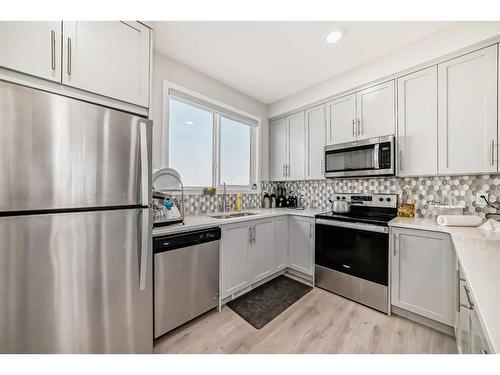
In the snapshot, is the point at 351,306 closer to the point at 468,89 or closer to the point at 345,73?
the point at 468,89

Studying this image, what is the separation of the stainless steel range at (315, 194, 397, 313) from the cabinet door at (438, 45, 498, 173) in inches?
27.1

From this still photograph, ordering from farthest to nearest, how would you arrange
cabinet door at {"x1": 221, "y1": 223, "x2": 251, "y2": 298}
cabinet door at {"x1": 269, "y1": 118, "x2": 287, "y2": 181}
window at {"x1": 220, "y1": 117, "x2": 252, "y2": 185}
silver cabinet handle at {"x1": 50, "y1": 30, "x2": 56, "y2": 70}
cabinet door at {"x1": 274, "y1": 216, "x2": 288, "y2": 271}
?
cabinet door at {"x1": 269, "y1": 118, "x2": 287, "y2": 181} → window at {"x1": 220, "y1": 117, "x2": 252, "y2": 185} → cabinet door at {"x1": 274, "y1": 216, "x2": 288, "y2": 271} → cabinet door at {"x1": 221, "y1": 223, "x2": 251, "y2": 298} → silver cabinet handle at {"x1": 50, "y1": 30, "x2": 56, "y2": 70}

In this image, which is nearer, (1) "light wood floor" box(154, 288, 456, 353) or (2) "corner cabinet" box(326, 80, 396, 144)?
(1) "light wood floor" box(154, 288, 456, 353)

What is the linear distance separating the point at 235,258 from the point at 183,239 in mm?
682

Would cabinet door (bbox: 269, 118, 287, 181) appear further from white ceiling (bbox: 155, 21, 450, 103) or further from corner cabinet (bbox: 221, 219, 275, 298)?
corner cabinet (bbox: 221, 219, 275, 298)

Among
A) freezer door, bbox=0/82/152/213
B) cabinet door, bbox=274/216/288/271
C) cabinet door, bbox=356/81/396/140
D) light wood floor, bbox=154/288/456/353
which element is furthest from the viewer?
cabinet door, bbox=274/216/288/271

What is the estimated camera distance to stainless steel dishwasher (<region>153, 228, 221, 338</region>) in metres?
1.52

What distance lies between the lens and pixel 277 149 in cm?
329

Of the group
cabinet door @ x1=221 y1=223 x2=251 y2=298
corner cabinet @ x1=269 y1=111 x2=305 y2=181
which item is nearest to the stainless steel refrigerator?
cabinet door @ x1=221 y1=223 x2=251 y2=298

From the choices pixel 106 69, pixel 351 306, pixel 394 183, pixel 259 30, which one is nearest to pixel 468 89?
pixel 394 183

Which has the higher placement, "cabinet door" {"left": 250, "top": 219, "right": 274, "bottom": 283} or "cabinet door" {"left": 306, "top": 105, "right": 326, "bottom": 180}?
"cabinet door" {"left": 306, "top": 105, "right": 326, "bottom": 180}

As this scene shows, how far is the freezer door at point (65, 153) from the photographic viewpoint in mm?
898

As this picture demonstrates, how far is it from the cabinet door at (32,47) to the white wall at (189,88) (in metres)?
0.99

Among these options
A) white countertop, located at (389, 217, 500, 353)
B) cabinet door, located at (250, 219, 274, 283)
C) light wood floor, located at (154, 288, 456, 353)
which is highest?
white countertop, located at (389, 217, 500, 353)
